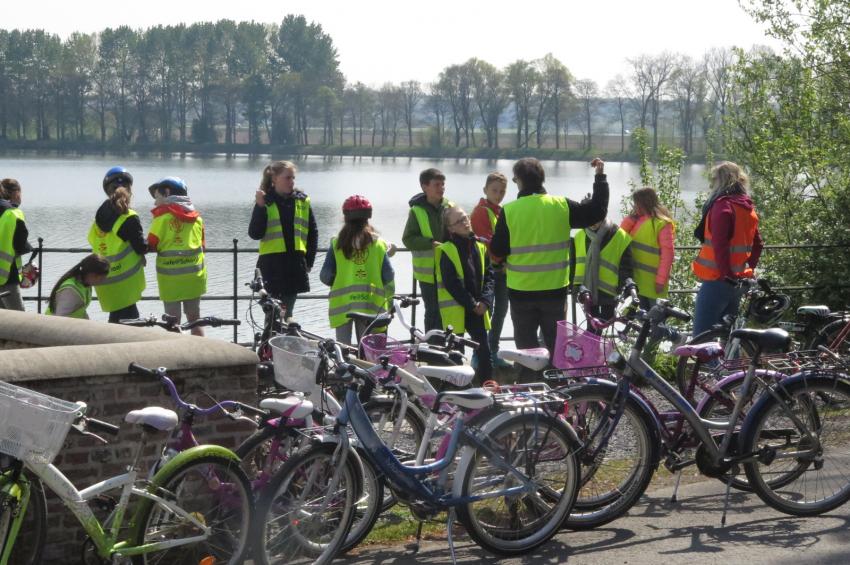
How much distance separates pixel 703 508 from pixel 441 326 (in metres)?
3.36

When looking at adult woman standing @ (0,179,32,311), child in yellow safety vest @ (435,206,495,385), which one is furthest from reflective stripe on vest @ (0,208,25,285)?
child in yellow safety vest @ (435,206,495,385)

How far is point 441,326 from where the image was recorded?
382 inches

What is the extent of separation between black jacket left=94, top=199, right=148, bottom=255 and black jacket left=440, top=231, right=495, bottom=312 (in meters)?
2.43

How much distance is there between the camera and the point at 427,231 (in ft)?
32.5

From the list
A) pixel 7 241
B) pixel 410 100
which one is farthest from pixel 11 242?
pixel 410 100

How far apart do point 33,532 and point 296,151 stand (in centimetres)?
9361

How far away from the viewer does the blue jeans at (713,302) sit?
923cm

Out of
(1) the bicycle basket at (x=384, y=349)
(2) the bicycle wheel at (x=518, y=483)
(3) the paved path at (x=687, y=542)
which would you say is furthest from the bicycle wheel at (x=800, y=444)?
(1) the bicycle basket at (x=384, y=349)

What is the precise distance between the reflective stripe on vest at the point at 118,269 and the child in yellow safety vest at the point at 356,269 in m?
1.82

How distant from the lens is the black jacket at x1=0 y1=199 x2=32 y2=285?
10203 millimetres

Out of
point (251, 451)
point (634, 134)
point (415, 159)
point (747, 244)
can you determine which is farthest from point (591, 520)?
point (415, 159)

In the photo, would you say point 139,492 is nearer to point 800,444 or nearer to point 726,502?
point 726,502

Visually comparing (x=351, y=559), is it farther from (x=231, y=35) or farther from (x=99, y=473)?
(x=231, y=35)

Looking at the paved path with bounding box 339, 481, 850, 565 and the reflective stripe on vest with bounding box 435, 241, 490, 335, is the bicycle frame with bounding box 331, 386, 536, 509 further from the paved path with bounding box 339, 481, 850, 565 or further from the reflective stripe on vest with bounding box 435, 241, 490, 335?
the reflective stripe on vest with bounding box 435, 241, 490, 335
